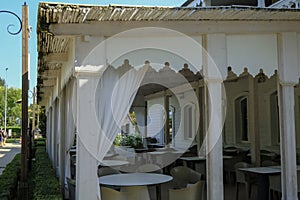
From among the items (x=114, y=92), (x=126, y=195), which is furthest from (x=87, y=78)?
(x=126, y=195)

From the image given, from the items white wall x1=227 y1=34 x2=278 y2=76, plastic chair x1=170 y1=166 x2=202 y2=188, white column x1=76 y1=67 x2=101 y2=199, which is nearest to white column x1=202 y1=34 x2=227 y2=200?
white wall x1=227 y1=34 x2=278 y2=76

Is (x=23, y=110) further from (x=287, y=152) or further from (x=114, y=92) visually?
(x=287, y=152)

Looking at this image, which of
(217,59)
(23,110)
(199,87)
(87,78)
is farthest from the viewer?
(199,87)

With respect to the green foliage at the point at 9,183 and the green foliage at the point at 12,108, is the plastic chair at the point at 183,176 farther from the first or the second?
the green foliage at the point at 12,108

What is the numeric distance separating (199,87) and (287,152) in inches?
264

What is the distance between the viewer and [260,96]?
10.5 meters

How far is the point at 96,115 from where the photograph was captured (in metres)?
4.98

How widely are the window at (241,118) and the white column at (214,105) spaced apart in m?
6.46

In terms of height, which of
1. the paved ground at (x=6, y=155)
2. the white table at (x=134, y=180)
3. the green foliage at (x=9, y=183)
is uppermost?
the white table at (x=134, y=180)

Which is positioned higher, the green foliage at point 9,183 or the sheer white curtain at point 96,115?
the sheer white curtain at point 96,115

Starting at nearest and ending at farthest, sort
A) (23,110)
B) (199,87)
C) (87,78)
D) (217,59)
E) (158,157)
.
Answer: (87,78) → (217,59) → (23,110) → (158,157) → (199,87)

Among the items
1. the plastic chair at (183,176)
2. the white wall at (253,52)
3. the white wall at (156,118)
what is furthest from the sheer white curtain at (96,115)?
the white wall at (156,118)

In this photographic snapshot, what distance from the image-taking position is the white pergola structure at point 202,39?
15.3 feet

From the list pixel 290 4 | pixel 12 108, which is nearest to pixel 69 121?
pixel 290 4
